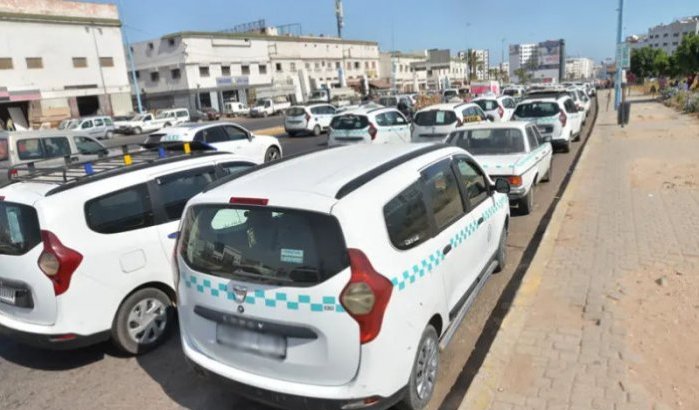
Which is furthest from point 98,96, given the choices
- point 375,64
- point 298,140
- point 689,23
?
point 689,23

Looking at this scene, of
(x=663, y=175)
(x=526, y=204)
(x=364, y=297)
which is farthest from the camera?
(x=663, y=175)

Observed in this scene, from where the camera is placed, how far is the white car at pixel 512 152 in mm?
7859

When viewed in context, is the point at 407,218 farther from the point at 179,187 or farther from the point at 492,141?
the point at 492,141

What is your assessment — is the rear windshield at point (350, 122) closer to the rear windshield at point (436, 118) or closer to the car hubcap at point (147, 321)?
the rear windshield at point (436, 118)

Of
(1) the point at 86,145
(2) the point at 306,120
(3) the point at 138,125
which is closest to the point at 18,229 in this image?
(1) the point at 86,145

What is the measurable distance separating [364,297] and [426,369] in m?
1.00

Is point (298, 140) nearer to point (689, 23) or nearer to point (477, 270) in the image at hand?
point (477, 270)

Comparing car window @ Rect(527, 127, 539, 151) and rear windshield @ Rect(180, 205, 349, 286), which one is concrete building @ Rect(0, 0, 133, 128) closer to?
car window @ Rect(527, 127, 539, 151)

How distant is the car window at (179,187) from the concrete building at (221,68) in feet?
186

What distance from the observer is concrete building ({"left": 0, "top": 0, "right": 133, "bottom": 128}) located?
4122 centimetres

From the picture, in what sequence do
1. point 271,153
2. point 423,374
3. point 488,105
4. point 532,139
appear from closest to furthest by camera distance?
point 423,374
point 532,139
point 271,153
point 488,105

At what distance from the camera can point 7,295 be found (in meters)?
4.08

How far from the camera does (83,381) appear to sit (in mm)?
4148

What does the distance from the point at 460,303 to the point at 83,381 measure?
10.2 ft
